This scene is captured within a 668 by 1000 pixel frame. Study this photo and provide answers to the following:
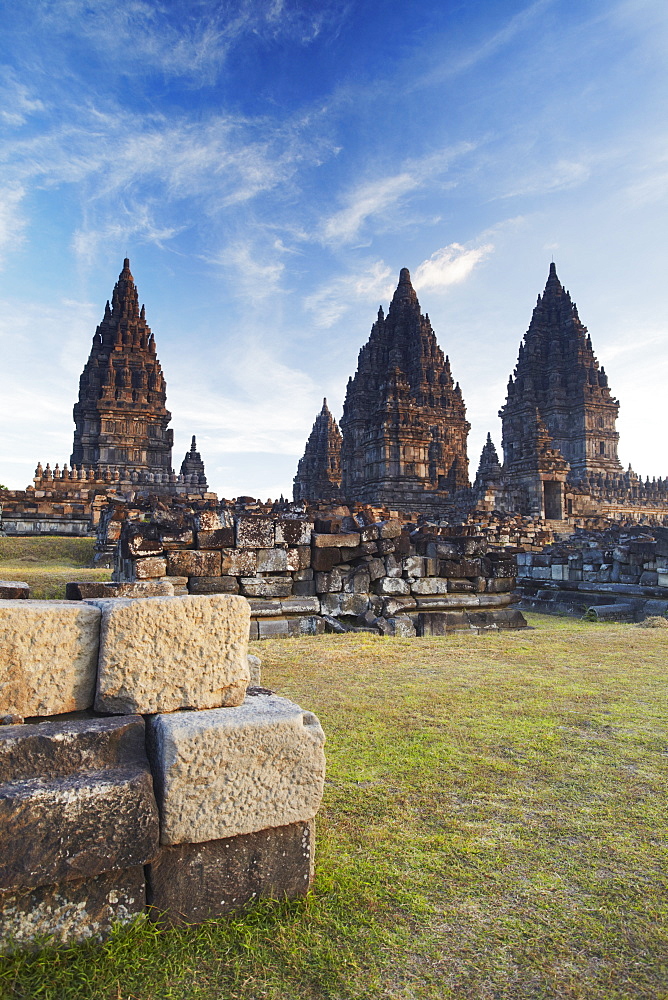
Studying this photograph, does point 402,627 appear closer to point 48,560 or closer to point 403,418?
point 48,560

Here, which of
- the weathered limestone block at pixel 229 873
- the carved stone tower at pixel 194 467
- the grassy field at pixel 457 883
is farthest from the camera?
the carved stone tower at pixel 194 467

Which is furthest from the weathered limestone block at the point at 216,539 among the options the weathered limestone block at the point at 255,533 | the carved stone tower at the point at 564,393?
the carved stone tower at the point at 564,393

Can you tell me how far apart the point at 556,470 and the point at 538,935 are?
1126 inches

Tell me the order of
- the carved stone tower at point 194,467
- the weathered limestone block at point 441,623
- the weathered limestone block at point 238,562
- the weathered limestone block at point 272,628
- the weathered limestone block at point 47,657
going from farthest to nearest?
the carved stone tower at point 194,467, the weathered limestone block at point 441,623, the weathered limestone block at point 238,562, the weathered limestone block at point 272,628, the weathered limestone block at point 47,657

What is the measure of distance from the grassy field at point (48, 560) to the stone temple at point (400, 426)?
53.8 feet

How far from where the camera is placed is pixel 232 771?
1.90 m

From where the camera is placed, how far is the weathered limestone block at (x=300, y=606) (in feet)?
25.2

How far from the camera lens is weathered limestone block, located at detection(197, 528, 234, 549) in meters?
7.48

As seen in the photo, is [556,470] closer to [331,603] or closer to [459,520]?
[459,520]

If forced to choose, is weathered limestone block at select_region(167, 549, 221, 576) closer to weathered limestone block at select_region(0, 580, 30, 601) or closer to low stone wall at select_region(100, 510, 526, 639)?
low stone wall at select_region(100, 510, 526, 639)

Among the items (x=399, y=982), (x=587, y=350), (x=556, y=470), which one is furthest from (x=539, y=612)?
(x=587, y=350)

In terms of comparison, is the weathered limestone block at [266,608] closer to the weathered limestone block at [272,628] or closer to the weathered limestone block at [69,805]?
the weathered limestone block at [272,628]

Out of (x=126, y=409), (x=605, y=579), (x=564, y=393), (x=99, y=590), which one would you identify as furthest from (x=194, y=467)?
(x=564, y=393)

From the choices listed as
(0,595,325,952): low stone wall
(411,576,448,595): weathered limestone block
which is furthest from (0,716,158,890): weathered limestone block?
(411,576,448,595): weathered limestone block
